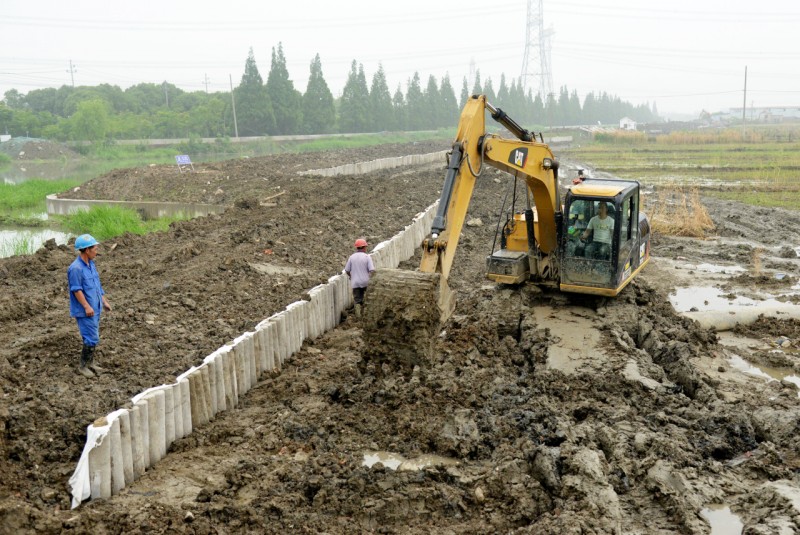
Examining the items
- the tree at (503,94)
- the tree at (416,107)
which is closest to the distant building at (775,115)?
the tree at (503,94)

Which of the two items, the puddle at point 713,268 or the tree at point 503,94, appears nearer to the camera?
the puddle at point 713,268

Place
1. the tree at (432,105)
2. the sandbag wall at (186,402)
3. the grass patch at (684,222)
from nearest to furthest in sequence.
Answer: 1. the sandbag wall at (186,402)
2. the grass patch at (684,222)
3. the tree at (432,105)

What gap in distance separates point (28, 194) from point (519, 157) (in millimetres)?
25610

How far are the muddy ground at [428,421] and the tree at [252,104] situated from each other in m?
52.7

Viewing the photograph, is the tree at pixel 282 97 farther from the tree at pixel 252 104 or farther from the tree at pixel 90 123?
the tree at pixel 90 123

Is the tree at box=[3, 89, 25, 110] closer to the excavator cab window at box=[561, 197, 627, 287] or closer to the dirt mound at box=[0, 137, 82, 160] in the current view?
the dirt mound at box=[0, 137, 82, 160]

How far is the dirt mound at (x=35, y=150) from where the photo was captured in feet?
178

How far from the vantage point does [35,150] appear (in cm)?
5484

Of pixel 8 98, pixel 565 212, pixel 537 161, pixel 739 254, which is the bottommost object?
pixel 739 254

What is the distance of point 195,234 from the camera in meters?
18.7

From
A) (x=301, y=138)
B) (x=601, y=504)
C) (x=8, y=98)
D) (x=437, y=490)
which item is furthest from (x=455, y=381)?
(x=8, y=98)

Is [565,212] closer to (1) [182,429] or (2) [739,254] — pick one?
(1) [182,429]

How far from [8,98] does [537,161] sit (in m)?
92.5

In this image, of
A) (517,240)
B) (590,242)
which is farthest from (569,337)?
(517,240)
